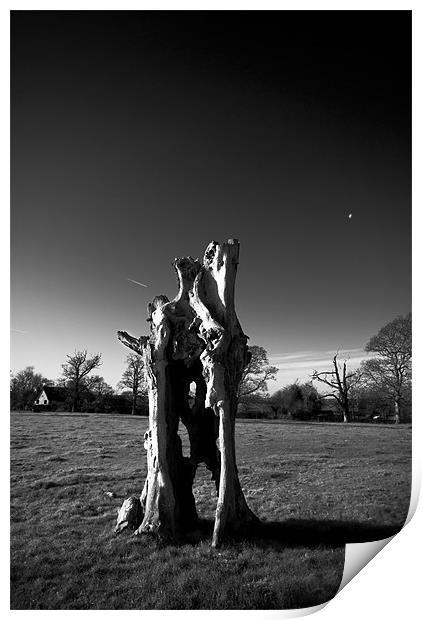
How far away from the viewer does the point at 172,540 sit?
14.9 feet

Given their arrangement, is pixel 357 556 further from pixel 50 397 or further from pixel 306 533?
pixel 50 397

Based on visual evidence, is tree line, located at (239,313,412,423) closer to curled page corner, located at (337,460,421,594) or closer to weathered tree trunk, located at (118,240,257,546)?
curled page corner, located at (337,460,421,594)

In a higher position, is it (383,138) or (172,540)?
(383,138)

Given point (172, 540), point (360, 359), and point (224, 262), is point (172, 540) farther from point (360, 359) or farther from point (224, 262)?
point (360, 359)

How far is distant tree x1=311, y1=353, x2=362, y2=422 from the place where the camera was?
31.5 feet

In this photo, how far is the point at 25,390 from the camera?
6500 mm

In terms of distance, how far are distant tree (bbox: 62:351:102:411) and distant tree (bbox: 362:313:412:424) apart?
5970mm

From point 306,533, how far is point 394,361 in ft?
11.1

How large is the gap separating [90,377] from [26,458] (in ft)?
10.9

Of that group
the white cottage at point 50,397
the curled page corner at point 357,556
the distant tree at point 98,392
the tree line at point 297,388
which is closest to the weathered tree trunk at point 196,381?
the curled page corner at point 357,556

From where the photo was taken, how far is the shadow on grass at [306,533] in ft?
14.6

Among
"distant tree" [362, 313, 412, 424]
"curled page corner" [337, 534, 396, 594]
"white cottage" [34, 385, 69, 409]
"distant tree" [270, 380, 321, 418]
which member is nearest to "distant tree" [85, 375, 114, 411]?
"white cottage" [34, 385, 69, 409]
